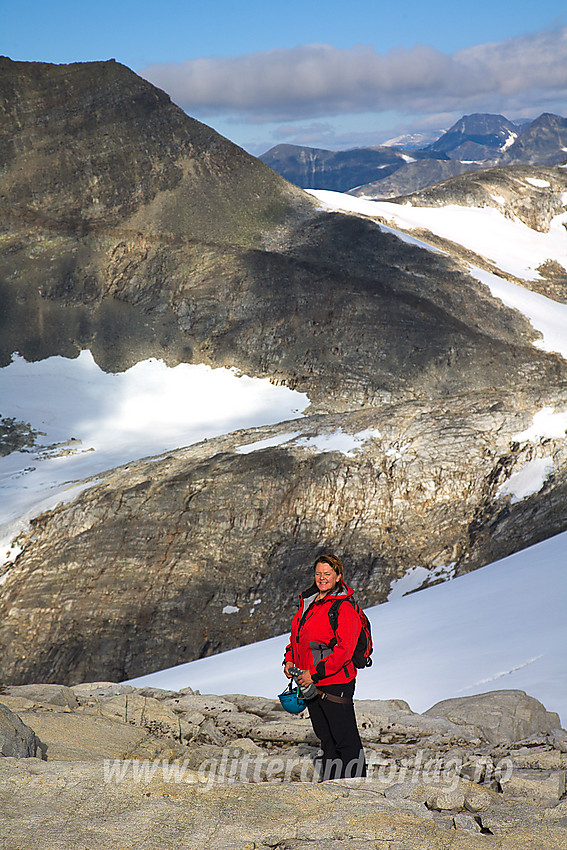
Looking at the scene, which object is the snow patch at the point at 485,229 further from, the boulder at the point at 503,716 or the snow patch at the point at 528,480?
the boulder at the point at 503,716

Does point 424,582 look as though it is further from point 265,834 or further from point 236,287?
point 236,287

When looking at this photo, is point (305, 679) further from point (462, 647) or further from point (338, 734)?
point (462, 647)

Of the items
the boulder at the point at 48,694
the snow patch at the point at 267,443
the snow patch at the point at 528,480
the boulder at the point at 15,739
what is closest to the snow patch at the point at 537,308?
the snow patch at the point at 528,480

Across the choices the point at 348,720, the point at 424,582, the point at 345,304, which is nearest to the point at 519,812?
the point at 348,720

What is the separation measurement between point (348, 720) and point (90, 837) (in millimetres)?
2402

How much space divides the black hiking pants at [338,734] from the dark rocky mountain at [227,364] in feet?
43.6

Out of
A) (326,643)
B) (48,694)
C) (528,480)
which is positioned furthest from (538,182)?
(326,643)

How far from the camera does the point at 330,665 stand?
573cm

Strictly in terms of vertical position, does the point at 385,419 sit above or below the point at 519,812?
above

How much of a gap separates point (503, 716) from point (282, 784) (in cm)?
394

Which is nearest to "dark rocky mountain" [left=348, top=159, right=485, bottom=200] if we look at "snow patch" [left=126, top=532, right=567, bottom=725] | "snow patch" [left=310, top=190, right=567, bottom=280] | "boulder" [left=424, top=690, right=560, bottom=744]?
"snow patch" [left=310, top=190, right=567, bottom=280]

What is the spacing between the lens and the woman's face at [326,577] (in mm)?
5871

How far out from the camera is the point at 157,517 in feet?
70.3

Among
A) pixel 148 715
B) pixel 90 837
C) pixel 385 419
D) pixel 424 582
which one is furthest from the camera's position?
pixel 385 419
